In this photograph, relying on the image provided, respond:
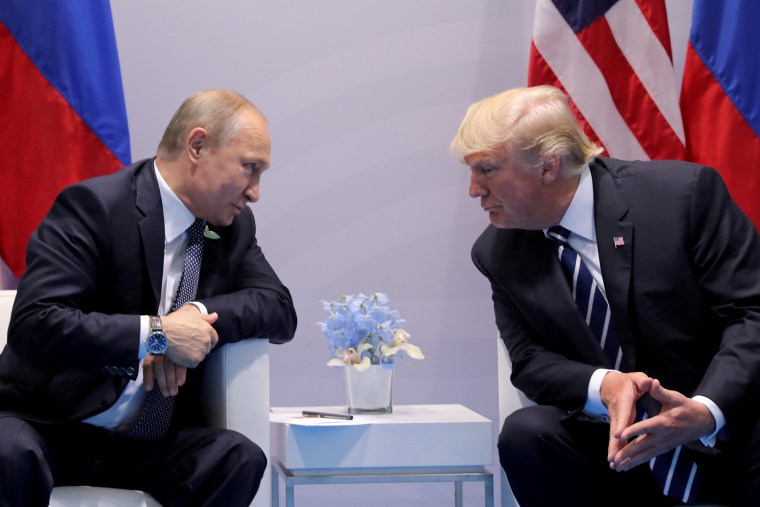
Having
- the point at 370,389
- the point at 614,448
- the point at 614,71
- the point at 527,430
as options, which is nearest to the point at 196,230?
the point at 370,389

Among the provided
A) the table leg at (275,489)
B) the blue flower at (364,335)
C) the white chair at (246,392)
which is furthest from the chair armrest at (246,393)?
the table leg at (275,489)

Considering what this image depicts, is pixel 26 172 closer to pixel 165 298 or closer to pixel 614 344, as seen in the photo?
pixel 165 298

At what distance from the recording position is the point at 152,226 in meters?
2.60

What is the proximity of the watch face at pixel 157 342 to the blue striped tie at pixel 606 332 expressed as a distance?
0.99 m

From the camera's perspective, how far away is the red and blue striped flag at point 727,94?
3.59 m

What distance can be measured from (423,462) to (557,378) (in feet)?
1.84

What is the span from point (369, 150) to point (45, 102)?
4.03ft

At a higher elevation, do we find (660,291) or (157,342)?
(660,291)

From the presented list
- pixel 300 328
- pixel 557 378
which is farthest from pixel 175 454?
pixel 300 328

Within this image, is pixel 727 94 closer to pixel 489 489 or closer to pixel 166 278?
pixel 489 489

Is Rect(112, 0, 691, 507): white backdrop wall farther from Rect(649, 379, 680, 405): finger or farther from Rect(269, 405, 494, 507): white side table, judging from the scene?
Rect(649, 379, 680, 405): finger

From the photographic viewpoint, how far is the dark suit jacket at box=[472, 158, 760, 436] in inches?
93.0

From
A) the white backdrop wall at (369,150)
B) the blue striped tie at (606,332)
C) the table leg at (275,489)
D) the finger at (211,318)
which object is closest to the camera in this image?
the blue striped tie at (606,332)

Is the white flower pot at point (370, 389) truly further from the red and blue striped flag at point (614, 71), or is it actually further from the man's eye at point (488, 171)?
the red and blue striped flag at point (614, 71)
